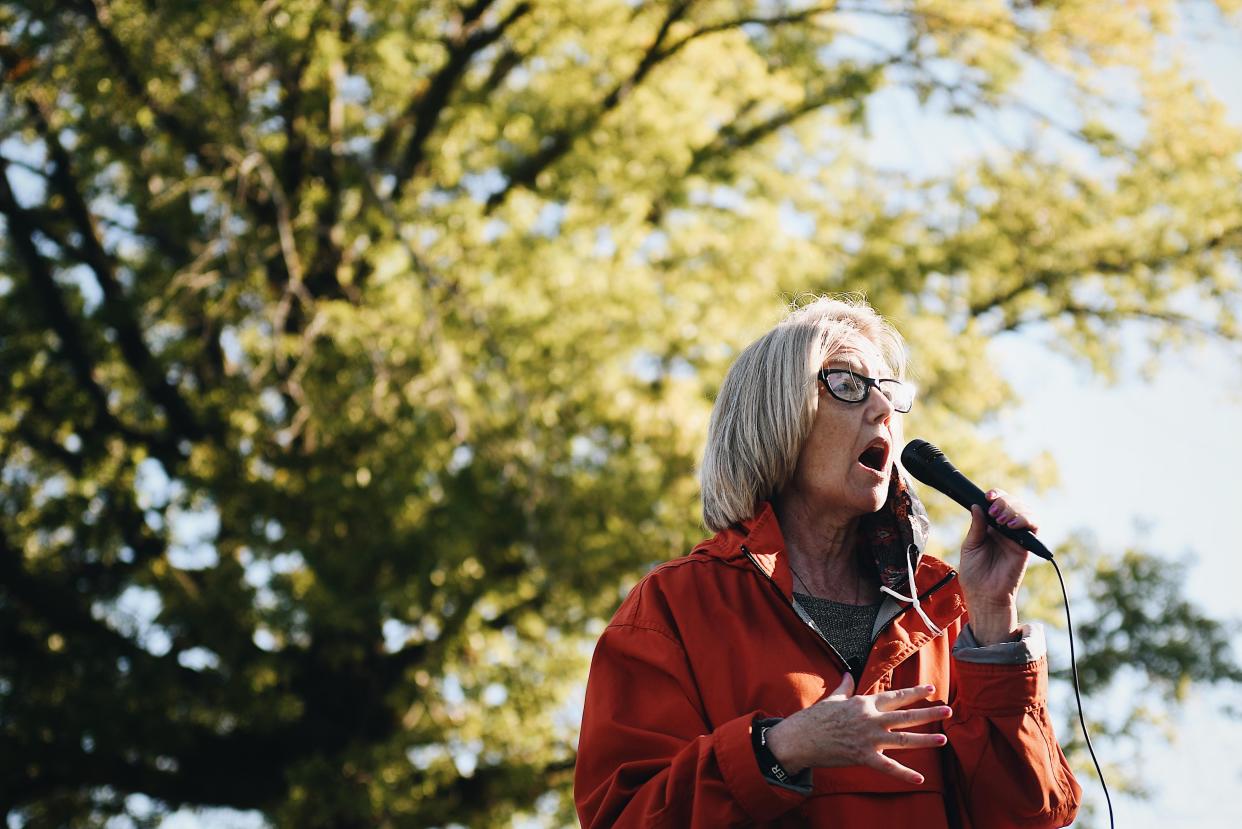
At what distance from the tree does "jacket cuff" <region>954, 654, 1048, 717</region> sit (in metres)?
5.90

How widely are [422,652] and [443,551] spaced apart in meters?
1.40

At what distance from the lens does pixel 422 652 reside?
916 centimetres

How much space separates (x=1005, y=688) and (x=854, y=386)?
2.03 ft

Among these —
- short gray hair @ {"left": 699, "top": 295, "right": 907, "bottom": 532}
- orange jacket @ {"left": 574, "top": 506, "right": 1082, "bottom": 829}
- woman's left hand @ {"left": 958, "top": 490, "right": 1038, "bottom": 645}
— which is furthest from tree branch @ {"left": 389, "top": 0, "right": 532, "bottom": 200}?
woman's left hand @ {"left": 958, "top": 490, "right": 1038, "bottom": 645}

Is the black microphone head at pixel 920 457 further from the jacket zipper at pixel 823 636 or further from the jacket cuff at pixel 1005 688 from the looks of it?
the jacket cuff at pixel 1005 688

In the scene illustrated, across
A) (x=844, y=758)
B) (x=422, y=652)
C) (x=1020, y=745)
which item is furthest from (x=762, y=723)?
(x=422, y=652)

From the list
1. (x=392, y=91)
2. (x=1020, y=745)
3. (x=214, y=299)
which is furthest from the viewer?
(x=392, y=91)

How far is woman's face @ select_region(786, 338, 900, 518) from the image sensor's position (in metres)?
2.46

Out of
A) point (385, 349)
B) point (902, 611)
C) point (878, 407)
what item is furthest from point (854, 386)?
point (385, 349)

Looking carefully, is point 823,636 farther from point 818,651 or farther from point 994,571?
point 994,571

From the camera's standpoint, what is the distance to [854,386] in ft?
8.25

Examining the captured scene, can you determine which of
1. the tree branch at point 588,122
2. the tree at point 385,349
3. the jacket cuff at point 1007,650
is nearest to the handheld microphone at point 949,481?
the jacket cuff at point 1007,650

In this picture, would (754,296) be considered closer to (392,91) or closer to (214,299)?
(392,91)

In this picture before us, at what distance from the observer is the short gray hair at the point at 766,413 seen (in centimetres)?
251
